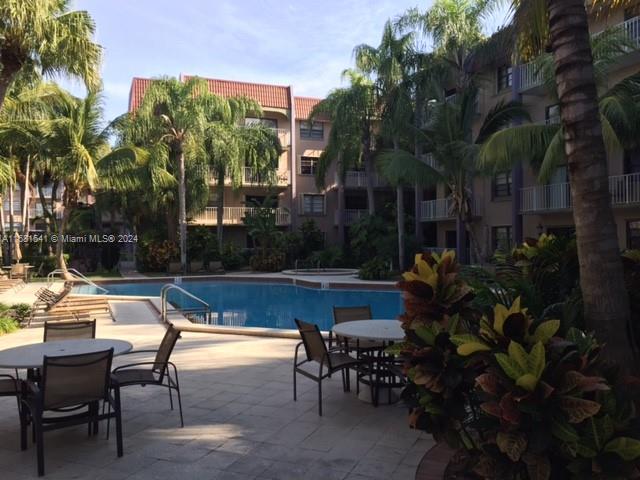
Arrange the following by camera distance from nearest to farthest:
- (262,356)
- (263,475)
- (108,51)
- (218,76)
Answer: (263,475) < (262,356) < (108,51) < (218,76)

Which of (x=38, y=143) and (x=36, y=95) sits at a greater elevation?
(x=36, y=95)

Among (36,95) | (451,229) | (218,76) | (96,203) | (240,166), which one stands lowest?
(451,229)

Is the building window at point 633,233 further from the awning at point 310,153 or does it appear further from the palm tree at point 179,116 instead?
the awning at point 310,153

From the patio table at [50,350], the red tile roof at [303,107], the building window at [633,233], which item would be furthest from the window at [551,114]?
the patio table at [50,350]

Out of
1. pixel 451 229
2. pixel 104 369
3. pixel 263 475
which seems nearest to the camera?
pixel 263 475

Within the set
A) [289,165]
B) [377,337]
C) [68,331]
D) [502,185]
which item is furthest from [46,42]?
[289,165]

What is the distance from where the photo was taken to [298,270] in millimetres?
25500

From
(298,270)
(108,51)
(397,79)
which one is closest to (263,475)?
(108,51)

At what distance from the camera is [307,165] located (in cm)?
3291

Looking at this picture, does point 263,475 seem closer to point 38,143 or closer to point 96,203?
point 38,143

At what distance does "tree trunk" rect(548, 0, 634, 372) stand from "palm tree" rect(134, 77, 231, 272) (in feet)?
72.0

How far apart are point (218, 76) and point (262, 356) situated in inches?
1068

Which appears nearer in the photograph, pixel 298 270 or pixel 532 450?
pixel 532 450

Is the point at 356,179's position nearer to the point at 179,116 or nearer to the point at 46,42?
the point at 179,116
